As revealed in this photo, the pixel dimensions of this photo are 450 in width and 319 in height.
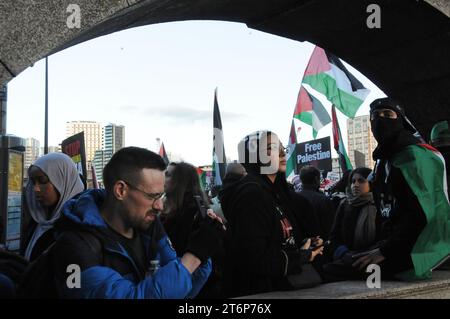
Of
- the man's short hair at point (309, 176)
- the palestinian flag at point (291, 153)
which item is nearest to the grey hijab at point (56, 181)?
the man's short hair at point (309, 176)

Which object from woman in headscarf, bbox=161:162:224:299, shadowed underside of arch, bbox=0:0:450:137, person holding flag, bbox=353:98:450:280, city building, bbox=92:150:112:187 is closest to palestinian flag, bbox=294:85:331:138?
city building, bbox=92:150:112:187

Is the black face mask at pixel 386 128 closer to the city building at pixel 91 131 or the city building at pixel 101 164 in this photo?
the city building at pixel 101 164

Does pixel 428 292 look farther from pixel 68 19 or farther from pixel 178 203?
pixel 68 19

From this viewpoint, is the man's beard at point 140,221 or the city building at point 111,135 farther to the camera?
the city building at point 111,135

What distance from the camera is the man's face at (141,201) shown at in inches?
85.4

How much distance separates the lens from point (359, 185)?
4758mm

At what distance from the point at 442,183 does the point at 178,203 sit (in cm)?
180

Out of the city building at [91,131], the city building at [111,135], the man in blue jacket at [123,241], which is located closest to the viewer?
the man in blue jacket at [123,241]

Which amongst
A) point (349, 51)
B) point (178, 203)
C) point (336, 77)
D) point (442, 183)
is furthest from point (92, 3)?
point (336, 77)

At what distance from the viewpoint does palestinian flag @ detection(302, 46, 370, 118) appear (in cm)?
970

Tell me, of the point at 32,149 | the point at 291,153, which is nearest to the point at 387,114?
the point at 291,153

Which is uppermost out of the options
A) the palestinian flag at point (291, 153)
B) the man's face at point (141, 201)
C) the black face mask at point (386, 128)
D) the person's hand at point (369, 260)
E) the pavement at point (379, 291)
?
the palestinian flag at point (291, 153)

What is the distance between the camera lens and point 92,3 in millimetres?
2705

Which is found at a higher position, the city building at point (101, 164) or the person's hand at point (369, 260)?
the city building at point (101, 164)
